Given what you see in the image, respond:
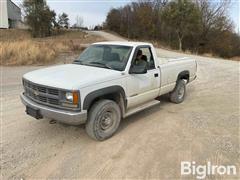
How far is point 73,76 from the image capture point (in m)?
3.73

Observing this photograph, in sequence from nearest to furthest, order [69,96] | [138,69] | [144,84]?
[69,96]
[138,69]
[144,84]

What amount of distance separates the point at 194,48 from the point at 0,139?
3558 centimetres

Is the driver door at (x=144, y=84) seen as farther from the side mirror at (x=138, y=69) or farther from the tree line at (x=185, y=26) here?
the tree line at (x=185, y=26)

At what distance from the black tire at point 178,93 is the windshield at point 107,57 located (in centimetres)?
223

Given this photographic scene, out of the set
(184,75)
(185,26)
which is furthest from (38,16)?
(184,75)

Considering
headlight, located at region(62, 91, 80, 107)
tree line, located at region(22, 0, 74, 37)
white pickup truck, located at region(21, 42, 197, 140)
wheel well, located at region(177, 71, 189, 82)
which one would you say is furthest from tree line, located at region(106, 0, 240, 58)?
headlight, located at region(62, 91, 80, 107)

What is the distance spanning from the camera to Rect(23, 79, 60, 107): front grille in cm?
351

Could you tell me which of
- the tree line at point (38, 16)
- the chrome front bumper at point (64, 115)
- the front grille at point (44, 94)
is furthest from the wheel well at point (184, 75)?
the tree line at point (38, 16)

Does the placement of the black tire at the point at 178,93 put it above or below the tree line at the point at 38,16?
below

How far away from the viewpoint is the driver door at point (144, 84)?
434 cm

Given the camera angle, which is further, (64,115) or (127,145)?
(127,145)

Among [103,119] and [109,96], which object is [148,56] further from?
[103,119]

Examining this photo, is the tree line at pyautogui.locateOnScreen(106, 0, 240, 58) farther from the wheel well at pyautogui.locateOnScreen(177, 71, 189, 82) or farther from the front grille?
the front grille

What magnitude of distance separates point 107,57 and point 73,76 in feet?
3.87
